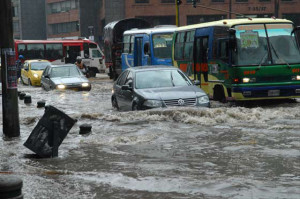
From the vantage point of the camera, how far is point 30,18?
116m

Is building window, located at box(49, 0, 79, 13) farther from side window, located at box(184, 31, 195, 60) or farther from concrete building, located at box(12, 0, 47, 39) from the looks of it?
side window, located at box(184, 31, 195, 60)

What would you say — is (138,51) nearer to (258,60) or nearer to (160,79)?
(258,60)

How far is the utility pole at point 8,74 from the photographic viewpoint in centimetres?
1191

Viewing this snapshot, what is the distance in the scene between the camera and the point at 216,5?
78.6 m

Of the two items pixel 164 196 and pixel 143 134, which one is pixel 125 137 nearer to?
pixel 143 134

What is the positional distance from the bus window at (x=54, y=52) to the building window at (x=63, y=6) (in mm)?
41097

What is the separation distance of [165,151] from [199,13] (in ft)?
229

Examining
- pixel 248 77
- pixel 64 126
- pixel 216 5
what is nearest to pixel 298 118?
pixel 248 77

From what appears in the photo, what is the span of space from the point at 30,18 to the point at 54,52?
210 ft

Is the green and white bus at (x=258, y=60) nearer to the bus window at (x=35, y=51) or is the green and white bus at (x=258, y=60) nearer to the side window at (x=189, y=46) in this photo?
the side window at (x=189, y=46)

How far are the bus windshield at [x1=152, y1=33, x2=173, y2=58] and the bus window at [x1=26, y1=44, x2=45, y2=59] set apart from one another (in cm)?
2650

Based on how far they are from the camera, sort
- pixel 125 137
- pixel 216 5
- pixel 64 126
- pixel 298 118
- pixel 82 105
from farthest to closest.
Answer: pixel 216 5 → pixel 82 105 → pixel 298 118 → pixel 125 137 → pixel 64 126

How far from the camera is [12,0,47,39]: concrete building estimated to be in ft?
379

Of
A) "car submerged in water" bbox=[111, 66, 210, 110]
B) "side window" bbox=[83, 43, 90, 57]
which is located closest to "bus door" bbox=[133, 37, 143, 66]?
"car submerged in water" bbox=[111, 66, 210, 110]
